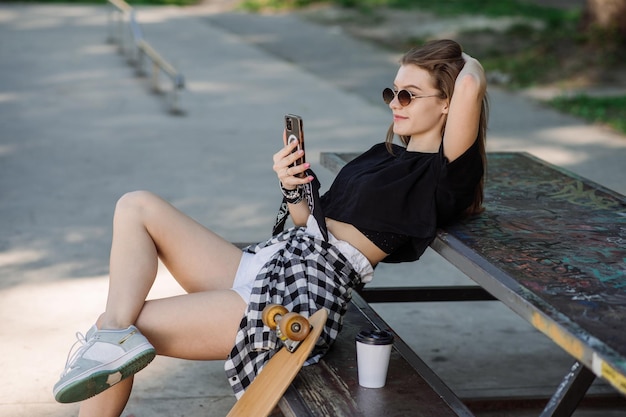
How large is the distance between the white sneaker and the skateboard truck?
363mm

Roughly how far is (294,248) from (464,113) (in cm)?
67

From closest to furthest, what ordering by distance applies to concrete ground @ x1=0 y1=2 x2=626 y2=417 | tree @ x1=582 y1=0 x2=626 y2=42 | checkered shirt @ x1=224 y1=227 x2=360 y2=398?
1. checkered shirt @ x1=224 y1=227 x2=360 y2=398
2. concrete ground @ x1=0 y1=2 x2=626 y2=417
3. tree @ x1=582 y1=0 x2=626 y2=42

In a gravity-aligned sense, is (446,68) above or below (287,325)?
above

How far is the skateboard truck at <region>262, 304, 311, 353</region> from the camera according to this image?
2.59 metres

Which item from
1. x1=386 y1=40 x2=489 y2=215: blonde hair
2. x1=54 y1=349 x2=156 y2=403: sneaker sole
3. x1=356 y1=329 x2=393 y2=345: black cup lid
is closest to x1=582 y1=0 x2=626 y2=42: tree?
x1=386 y1=40 x2=489 y2=215: blonde hair

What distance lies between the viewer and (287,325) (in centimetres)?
259

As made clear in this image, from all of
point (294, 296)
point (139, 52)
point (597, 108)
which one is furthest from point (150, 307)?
point (139, 52)

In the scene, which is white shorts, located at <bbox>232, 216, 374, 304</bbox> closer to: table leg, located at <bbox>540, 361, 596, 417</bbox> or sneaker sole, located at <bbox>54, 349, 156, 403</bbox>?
sneaker sole, located at <bbox>54, 349, 156, 403</bbox>

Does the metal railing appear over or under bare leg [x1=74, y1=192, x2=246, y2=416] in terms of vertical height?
under

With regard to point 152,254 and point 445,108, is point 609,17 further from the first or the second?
point 152,254

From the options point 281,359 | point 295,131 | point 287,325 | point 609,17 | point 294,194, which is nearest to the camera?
point 287,325

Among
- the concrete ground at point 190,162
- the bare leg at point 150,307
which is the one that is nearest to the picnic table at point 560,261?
the bare leg at point 150,307

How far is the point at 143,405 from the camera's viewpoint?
3.55 m

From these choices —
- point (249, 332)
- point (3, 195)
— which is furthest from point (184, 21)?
point (249, 332)
